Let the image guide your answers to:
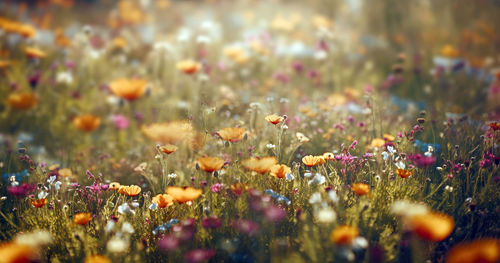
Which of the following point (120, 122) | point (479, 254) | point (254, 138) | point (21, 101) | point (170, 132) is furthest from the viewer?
Answer: point (120, 122)

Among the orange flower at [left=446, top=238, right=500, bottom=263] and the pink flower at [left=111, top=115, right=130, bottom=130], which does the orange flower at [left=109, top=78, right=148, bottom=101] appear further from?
the orange flower at [left=446, top=238, right=500, bottom=263]

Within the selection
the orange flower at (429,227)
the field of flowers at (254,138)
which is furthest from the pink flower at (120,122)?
the orange flower at (429,227)

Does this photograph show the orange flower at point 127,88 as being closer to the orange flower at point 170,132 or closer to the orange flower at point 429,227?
the orange flower at point 170,132

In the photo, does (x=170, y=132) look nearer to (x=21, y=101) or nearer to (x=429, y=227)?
(x=429, y=227)

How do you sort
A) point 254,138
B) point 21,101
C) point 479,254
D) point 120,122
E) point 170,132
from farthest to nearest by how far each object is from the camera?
point 120,122
point 21,101
point 254,138
point 170,132
point 479,254

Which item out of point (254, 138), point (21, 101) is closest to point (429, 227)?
point (254, 138)

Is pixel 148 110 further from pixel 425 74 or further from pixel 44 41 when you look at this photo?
pixel 425 74

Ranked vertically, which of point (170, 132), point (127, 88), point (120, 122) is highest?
point (127, 88)

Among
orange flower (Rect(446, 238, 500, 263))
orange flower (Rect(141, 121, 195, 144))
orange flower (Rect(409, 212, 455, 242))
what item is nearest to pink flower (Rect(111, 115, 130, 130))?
orange flower (Rect(141, 121, 195, 144))

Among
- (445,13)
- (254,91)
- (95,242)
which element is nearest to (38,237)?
(95,242)
